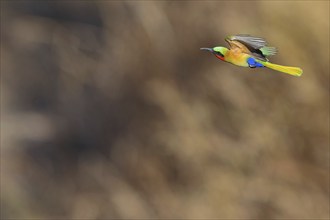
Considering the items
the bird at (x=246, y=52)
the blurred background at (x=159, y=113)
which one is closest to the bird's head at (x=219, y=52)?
the bird at (x=246, y=52)

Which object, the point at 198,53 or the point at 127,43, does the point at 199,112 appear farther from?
the point at 127,43

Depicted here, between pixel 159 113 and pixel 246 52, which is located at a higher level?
pixel 246 52

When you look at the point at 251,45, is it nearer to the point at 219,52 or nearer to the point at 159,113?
the point at 219,52

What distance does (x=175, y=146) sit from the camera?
51.8 inches

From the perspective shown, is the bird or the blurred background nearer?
the bird

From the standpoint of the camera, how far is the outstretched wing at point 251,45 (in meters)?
0.22

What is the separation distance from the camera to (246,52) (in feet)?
0.73

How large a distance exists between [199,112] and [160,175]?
191mm

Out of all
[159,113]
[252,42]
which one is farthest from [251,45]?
[159,113]

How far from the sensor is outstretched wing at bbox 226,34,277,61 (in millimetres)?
219

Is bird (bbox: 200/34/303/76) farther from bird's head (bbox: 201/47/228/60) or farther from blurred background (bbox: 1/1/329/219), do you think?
blurred background (bbox: 1/1/329/219)

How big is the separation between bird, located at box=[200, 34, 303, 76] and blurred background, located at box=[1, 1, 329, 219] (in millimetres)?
862

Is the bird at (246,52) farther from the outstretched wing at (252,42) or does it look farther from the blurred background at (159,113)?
the blurred background at (159,113)

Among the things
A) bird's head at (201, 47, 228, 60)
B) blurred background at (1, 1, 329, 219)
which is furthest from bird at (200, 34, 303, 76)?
blurred background at (1, 1, 329, 219)
